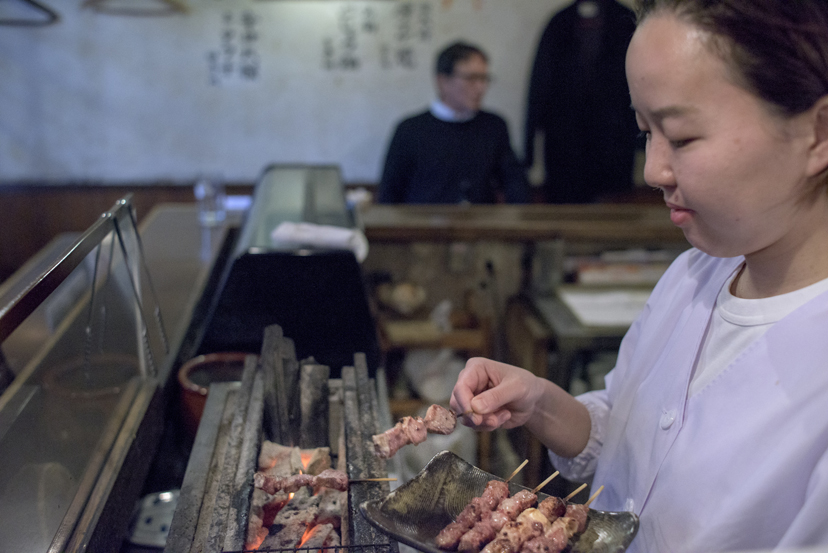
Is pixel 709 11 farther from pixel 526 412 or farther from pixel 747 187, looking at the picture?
pixel 526 412

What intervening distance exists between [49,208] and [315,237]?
16.9ft

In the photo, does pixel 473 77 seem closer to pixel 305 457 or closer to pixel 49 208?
pixel 305 457

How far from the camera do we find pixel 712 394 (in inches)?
50.8

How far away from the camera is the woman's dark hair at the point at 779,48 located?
3.31 feet

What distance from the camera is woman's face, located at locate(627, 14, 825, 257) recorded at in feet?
3.45

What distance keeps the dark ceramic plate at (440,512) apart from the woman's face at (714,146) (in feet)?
2.08

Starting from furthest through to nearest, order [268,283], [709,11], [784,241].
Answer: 1. [268,283]
2. [784,241]
3. [709,11]

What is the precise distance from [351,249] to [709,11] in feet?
5.38

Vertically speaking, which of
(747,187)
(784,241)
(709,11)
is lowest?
(784,241)

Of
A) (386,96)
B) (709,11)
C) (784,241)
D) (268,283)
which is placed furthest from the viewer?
(386,96)

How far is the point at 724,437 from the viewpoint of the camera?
122 cm

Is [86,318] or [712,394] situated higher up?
[712,394]

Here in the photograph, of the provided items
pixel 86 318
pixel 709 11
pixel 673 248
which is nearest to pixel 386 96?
pixel 673 248

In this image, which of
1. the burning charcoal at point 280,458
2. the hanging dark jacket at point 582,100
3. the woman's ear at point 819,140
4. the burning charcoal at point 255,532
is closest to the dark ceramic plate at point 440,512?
the burning charcoal at point 255,532
